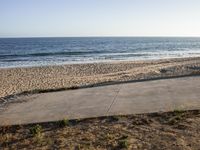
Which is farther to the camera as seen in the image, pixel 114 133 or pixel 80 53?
pixel 80 53

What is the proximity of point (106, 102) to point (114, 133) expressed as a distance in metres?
2.41

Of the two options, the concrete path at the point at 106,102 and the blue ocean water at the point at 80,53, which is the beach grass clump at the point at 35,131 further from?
the blue ocean water at the point at 80,53

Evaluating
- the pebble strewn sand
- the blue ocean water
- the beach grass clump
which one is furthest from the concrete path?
the blue ocean water

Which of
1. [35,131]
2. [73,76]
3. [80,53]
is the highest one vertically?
[35,131]

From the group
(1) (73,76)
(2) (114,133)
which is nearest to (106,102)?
(2) (114,133)

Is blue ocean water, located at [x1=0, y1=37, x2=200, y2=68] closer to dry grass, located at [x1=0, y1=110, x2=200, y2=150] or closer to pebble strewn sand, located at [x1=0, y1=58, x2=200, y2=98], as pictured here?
pebble strewn sand, located at [x1=0, y1=58, x2=200, y2=98]

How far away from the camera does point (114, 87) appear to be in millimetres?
10555

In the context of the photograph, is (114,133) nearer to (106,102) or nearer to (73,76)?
(106,102)

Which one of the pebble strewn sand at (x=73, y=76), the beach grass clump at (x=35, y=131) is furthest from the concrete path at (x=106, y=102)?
the pebble strewn sand at (x=73, y=76)

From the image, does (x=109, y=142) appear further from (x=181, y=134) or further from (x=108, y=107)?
(x=108, y=107)

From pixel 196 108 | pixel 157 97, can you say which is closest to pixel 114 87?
pixel 157 97

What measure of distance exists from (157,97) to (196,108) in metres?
1.48

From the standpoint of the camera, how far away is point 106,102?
27.2 ft

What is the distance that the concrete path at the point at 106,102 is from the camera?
7.31 metres
